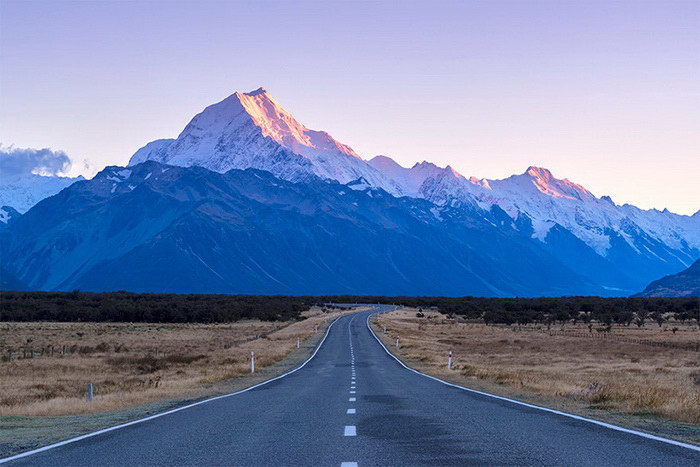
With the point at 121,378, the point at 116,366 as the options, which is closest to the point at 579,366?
the point at 121,378

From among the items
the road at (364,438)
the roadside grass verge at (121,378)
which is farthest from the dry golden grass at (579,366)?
the roadside grass verge at (121,378)

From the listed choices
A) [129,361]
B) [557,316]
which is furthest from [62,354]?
[557,316]

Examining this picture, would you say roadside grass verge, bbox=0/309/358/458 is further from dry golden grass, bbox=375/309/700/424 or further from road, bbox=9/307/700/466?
dry golden grass, bbox=375/309/700/424

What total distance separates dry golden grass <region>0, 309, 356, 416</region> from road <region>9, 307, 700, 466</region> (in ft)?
17.3

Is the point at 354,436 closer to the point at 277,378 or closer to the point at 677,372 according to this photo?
the point at 277,378

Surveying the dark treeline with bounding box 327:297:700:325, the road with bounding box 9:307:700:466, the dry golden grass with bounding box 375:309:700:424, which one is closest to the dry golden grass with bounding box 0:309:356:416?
the road with bounding box 9:307:700:466

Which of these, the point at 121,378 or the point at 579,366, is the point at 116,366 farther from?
the point at 579,366

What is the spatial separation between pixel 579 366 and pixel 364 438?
3686 cm

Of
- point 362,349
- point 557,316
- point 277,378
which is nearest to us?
point 277,378

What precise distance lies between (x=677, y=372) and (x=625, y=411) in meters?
26.2

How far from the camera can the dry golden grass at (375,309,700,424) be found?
73.4 feet

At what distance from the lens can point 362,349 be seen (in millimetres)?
62188

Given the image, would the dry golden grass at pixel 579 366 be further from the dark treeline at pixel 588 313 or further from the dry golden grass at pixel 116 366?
the dark treeline at pixel 588 313

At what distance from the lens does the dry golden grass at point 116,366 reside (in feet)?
87.7
